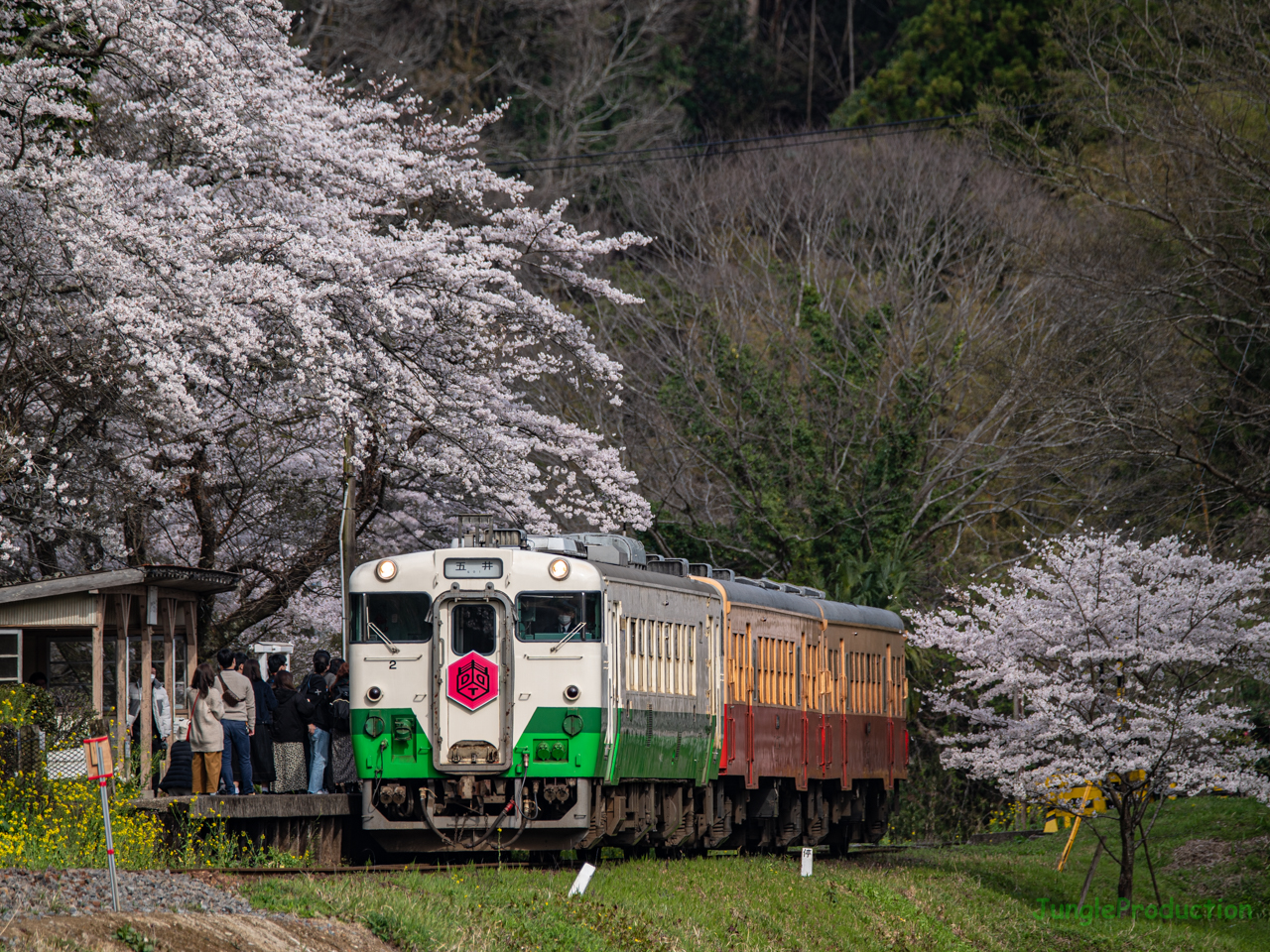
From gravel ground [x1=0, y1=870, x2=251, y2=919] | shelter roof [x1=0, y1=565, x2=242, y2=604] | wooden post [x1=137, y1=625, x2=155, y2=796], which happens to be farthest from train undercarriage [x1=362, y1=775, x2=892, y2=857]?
gravel ground [x1=0, y1=870, x2=251, y2=919]

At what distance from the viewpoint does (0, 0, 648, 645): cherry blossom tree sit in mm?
16219

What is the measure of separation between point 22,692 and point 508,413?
9.63 meters

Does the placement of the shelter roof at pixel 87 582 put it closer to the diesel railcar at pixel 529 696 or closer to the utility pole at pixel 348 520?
the diesel railcar at pixel 529 696

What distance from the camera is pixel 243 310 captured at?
670 inches

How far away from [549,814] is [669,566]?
146 inches

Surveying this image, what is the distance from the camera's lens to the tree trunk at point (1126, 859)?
18.7 meters

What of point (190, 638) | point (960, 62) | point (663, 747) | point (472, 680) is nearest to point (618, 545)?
point (663, 747)

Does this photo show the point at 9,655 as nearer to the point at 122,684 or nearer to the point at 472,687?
the point at 122,684

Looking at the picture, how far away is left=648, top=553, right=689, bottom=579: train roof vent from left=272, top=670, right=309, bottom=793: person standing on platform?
12.3 ft

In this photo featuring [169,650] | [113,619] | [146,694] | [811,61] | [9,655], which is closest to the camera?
[9,655]

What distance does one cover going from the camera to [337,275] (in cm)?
1869

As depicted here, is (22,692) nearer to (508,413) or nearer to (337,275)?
(337,275)

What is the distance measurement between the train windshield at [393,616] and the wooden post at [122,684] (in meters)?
2.22

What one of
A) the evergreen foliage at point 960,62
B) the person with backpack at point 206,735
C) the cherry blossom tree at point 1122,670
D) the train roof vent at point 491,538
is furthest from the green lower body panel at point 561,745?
the evergreen foliage at point 960,62
